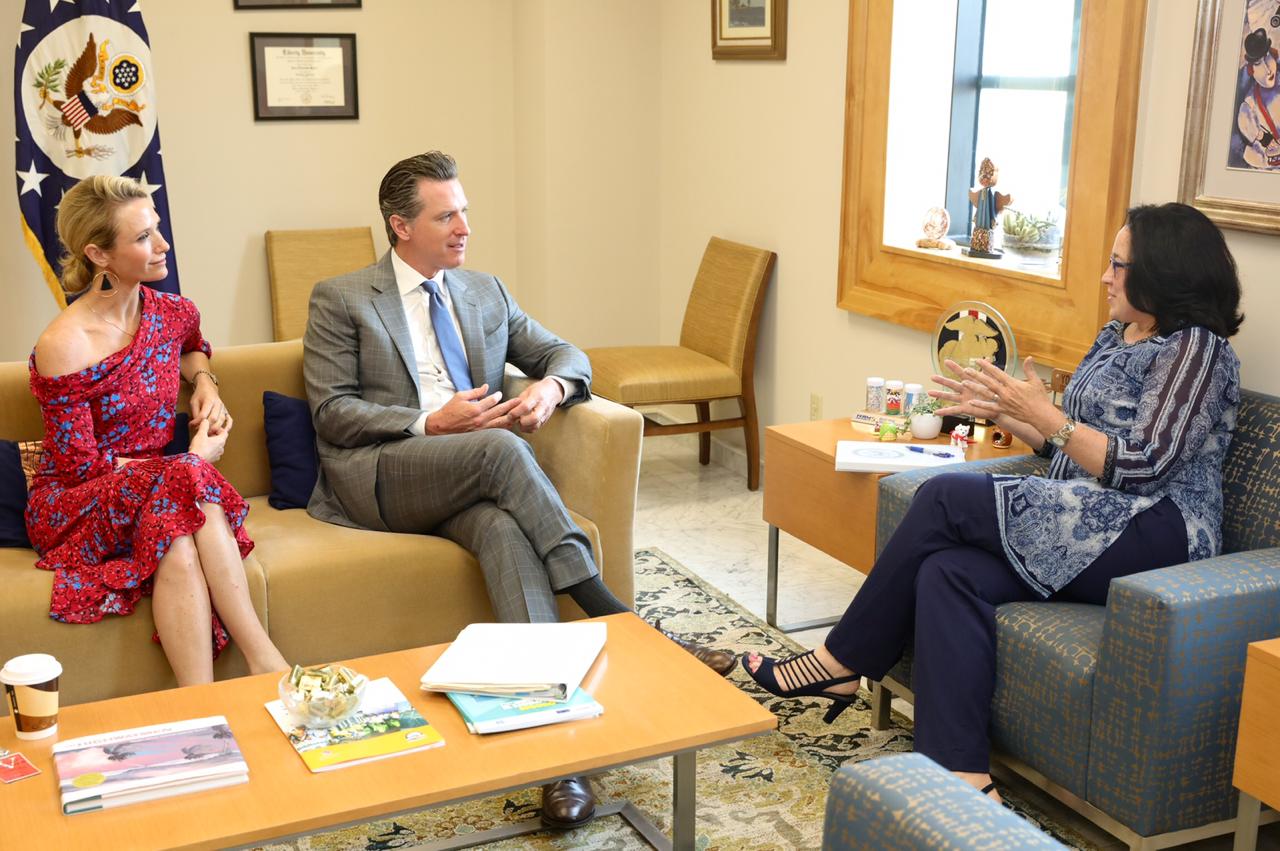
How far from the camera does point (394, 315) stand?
10.0ft

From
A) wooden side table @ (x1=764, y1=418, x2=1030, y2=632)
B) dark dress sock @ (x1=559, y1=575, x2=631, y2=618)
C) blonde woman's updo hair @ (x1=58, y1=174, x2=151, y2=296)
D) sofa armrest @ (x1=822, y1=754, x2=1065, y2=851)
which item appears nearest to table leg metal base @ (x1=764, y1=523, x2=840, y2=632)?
wooden side table @ (x1=764, y1=418, x2=1030, y2=632)

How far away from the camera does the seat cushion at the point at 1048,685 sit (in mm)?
2279

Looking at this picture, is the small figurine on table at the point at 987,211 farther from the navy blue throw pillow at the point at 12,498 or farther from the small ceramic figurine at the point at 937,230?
the navy blue throw pillow at the point at 12,498

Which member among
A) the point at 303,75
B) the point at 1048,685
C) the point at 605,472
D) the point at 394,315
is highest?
the point at 303,75

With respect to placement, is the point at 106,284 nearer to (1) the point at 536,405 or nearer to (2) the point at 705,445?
(1) the point at 536,405

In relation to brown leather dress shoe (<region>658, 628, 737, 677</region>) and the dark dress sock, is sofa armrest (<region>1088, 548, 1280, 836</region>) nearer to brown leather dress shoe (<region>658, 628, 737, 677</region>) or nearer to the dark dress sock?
brown leather dress shoe (<region>658, 628, 737, 677</region>)

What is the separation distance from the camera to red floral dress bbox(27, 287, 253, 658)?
254 centimetres

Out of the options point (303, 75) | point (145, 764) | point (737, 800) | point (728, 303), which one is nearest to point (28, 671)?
point (145, 764)

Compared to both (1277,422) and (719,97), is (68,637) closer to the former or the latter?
(1277,422)

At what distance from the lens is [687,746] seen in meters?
1.96

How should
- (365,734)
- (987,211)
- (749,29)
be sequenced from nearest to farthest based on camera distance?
1. (365,734)
2. (987,211)
3. (749,29)

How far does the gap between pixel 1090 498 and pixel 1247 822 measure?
634 millimetres

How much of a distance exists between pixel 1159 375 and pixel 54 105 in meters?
3.71

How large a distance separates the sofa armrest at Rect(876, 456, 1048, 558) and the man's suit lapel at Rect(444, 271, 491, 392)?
101cm
